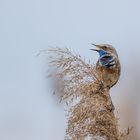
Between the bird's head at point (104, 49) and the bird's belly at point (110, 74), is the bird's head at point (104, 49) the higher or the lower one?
the higher one

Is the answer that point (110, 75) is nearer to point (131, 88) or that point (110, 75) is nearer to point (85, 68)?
point (85, 68)

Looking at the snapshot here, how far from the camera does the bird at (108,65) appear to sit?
1.01m

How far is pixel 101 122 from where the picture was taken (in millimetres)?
854

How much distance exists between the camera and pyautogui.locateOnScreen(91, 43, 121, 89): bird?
1.01 metres

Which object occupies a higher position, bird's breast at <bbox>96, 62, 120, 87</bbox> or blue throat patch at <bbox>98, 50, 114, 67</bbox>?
blue throat patch at <bbox>98, 50, 114, 67</bbox>

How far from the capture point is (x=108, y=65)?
1.06 meters

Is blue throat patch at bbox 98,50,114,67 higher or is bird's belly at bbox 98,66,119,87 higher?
blue throat patch at bbox 98,50,114,67

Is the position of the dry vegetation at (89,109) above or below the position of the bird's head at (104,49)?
below

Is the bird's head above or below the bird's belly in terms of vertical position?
above

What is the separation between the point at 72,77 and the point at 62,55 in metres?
0.07

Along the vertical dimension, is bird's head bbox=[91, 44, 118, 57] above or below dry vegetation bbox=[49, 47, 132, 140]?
above

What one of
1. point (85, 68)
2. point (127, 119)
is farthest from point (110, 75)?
point (127, 119)

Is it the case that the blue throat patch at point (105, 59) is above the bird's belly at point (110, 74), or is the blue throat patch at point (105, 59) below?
above

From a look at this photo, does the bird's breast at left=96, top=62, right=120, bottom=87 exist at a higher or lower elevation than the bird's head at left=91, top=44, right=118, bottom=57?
lower
